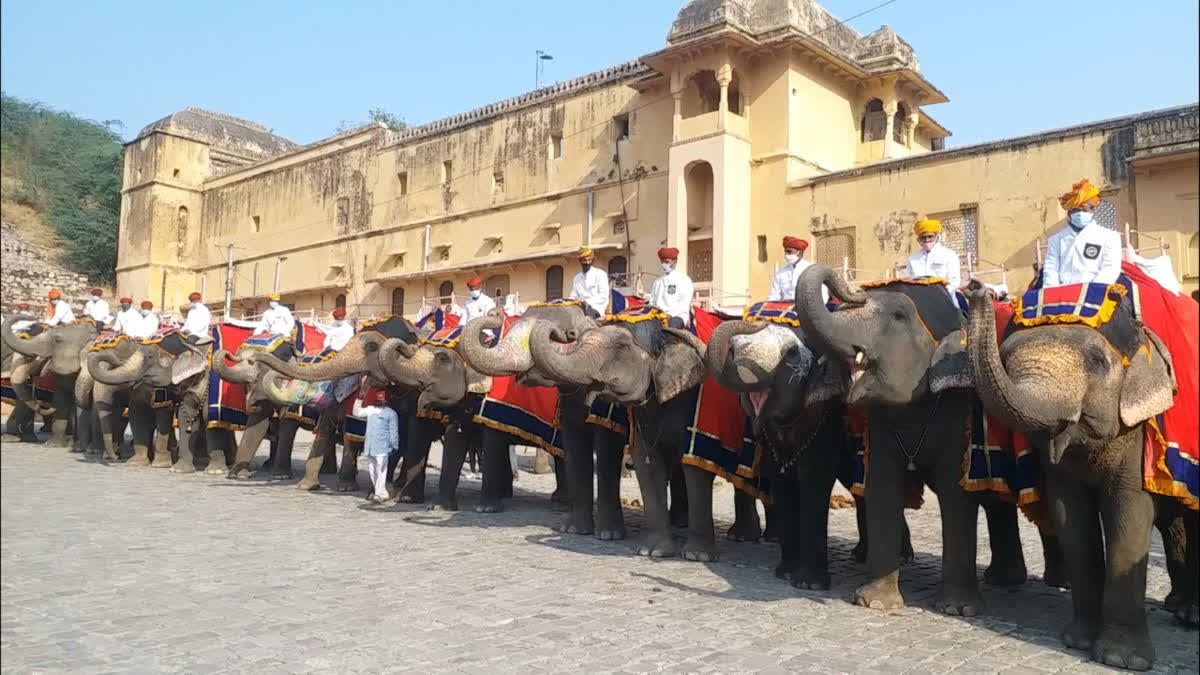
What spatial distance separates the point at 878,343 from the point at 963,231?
1868cm

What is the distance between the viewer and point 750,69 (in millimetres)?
27234

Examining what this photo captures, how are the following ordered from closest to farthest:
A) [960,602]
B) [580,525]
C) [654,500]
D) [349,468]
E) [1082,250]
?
1. [1082,250]
2. [960,602]
3. [654,500]
4. [580,525]
5. [349,468]

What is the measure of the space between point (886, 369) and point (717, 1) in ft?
74.0

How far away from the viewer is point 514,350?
29.2 ft

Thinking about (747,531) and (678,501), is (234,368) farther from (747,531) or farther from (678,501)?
(747,531)

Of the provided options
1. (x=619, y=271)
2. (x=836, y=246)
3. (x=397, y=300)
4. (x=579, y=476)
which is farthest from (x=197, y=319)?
(x=397, y=300)

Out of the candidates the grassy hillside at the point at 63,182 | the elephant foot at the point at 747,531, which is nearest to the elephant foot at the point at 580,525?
Answer: the elephant foot at the point at 747,531

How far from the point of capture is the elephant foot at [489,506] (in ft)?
35.7

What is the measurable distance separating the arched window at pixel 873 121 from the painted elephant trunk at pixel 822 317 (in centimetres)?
2485

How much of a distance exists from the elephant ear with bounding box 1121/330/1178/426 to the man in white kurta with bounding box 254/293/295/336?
447 inches

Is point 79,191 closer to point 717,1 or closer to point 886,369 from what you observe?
point 886,369

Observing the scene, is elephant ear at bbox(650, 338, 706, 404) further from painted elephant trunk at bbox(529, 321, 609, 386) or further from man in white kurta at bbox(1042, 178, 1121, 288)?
man in white kurta at bbox(1042, 178, 1121, 288)

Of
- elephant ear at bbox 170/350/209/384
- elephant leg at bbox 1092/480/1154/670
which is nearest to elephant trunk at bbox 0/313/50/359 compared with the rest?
elephant ear at bbox 170/350/209/384

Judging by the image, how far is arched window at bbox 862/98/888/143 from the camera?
96.2ft
